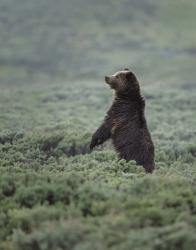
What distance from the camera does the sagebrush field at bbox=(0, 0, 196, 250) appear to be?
722 cm

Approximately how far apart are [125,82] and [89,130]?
509 centimetres

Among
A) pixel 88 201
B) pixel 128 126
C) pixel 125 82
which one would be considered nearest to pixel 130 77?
pixel 125 82

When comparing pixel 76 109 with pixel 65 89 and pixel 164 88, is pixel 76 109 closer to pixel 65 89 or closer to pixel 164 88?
pixel 65 89

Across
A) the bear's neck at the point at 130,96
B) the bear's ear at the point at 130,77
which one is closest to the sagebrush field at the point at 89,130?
the bear's neck at the point at 130,96

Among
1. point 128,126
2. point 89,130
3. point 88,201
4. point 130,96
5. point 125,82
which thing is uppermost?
point 125,82

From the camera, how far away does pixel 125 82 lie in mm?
11766

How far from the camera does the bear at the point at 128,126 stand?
1115 centimetres

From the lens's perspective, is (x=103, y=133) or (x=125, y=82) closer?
(x=103, y=133)

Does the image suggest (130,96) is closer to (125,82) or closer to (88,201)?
(125,82)

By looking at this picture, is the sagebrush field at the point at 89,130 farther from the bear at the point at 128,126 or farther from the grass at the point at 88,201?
the bear at the point at 128,126

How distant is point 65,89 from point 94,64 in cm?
1047

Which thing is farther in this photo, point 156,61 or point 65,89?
point 156,61

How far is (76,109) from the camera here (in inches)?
843

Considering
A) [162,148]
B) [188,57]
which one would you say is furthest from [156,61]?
[162,148]
